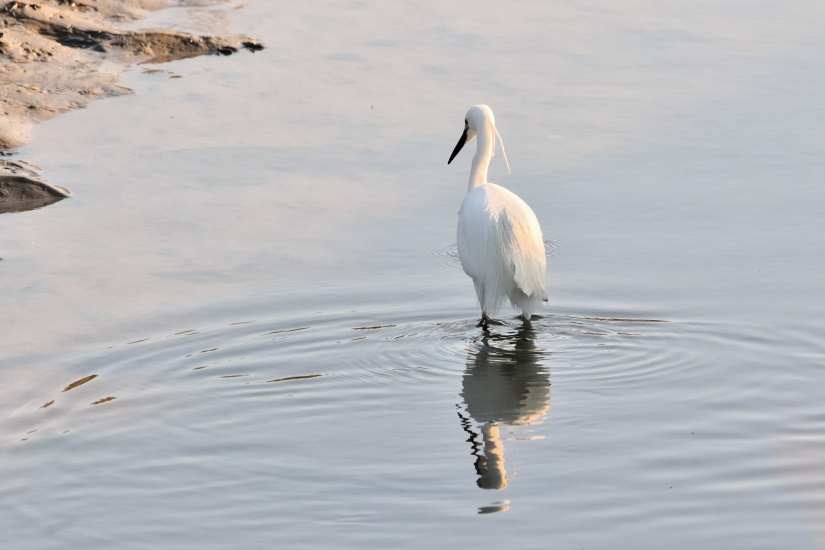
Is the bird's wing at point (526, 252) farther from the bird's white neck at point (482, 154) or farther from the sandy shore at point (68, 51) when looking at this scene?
the sandy shore at point (68, 51)

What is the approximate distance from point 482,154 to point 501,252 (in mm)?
1300

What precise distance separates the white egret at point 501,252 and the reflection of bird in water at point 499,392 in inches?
10.0

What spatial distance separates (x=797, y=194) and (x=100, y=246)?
5354mm

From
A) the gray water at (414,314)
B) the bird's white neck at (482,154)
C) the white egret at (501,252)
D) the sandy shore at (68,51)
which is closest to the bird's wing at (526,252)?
the white egret at (501,252)

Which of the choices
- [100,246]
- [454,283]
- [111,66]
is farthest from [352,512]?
Result: [111,66]

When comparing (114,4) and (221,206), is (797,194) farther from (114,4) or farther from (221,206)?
(114,4)

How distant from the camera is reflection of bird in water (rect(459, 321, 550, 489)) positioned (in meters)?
5.63

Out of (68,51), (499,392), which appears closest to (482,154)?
(499,392)

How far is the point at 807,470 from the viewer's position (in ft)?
17.5

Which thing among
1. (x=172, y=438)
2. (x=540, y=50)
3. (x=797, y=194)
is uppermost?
(x=540, y=50)

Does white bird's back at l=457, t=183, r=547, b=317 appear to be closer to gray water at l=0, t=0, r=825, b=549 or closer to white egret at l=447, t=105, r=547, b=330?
white egret at l=447, t=105, r=547, b=330

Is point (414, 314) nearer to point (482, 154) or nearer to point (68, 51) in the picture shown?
point (482, 154)

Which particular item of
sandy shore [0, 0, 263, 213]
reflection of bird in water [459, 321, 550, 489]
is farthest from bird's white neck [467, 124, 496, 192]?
sandy shore [0, 0, 263, 213]

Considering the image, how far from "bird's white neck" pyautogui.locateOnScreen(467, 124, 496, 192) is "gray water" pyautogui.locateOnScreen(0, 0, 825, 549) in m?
0.54
